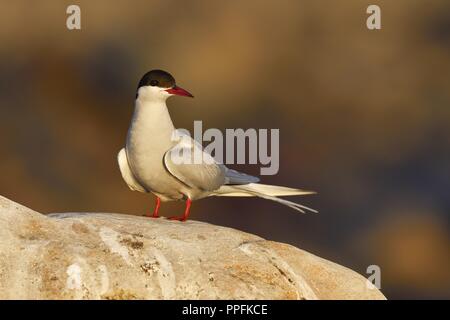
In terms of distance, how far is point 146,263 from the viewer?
21.9 ft

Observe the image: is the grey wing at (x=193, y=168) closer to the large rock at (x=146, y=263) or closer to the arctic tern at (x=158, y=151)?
the arctic tern at (x=158, y=151)

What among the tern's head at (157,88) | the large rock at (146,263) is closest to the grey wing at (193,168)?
the tern's head at (157,88)

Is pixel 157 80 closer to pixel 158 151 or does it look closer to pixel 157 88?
pixel 157 88

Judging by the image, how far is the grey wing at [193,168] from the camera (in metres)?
8.24

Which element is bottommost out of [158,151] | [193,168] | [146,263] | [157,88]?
[146,263]

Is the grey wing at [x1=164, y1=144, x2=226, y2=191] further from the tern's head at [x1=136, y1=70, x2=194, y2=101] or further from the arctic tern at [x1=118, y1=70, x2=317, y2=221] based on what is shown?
the tern's head at [x1=136, y1=70, x2=194, y2=101]

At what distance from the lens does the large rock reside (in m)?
6.38

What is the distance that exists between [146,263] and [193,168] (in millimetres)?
1882

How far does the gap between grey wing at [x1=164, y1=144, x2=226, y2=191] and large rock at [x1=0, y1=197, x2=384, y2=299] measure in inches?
31.5

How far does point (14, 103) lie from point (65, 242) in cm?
1073

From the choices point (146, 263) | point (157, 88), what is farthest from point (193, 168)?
point (146, 263)

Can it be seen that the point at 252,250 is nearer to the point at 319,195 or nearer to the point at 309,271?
the point at 309,271
